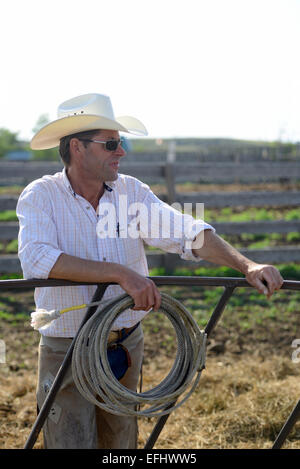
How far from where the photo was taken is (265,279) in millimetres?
2039

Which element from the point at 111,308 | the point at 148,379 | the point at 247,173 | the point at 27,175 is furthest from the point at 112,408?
the point at 247,173

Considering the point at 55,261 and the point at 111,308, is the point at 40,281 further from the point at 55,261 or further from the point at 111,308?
the point at 111,308

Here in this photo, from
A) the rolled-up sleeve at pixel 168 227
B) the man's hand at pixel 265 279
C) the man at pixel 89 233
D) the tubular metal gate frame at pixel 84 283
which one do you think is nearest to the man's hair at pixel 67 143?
the man at pixel 89 233

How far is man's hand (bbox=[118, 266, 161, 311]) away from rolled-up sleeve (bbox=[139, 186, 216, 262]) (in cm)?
50

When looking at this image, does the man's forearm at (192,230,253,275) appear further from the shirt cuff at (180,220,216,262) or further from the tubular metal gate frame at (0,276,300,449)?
the tubular metal gate frame at (0,276,300,449)

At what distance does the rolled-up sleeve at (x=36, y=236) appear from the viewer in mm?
2047

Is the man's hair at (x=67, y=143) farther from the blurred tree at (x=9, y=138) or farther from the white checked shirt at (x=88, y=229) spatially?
the blurred tree at (x=9, y=138)

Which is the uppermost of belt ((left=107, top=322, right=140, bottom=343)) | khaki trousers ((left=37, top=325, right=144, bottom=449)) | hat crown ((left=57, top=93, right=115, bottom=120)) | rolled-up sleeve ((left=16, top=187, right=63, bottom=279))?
hat crown ((left=57, top=93, right=115, bottom=120))

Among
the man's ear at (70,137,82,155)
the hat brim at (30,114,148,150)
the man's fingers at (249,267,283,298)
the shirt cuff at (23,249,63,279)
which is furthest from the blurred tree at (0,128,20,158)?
the man's fingers at (249,267,283,298)

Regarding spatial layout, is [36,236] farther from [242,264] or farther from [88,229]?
[242,264]

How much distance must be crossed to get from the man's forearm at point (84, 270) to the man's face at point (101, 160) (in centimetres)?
54

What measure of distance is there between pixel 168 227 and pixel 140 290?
64 centimetres

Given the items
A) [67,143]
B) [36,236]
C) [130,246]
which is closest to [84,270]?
[36,236]

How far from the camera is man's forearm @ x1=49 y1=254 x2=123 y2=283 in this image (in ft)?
6.48
